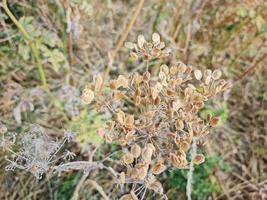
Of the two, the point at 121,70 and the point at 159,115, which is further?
the point at 121,70

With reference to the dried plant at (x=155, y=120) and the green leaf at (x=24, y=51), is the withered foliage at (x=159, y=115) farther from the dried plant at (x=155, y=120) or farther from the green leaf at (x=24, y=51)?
the green leaf at (x=24, y=51)

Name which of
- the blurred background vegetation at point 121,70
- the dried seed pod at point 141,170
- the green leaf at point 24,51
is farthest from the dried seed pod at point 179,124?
the green leaf at point 24,51

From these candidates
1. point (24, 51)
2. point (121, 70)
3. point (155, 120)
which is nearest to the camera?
point (155, 120)

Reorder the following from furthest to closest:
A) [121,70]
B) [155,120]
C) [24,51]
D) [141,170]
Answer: [121,70], [24,51], [155,120], [141,170]

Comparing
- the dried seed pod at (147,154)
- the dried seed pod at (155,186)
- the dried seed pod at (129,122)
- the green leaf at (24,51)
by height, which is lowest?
the dried seed pod at (155,186)

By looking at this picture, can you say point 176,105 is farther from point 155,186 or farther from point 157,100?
point 155,186

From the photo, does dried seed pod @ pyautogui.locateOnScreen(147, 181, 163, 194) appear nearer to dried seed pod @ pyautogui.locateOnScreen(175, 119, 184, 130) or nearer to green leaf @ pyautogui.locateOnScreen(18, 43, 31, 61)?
dried seed pod @ pyautogui.locateOnScreen(175, 119, 184, 130)

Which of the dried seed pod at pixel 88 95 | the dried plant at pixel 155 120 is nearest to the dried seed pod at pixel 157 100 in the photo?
the dried plant at pixel 155 120

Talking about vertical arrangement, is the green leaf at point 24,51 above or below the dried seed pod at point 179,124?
below

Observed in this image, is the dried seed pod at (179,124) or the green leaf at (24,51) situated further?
the green leaf at (24,51)

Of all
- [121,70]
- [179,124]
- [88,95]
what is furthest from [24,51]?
[179,124]
